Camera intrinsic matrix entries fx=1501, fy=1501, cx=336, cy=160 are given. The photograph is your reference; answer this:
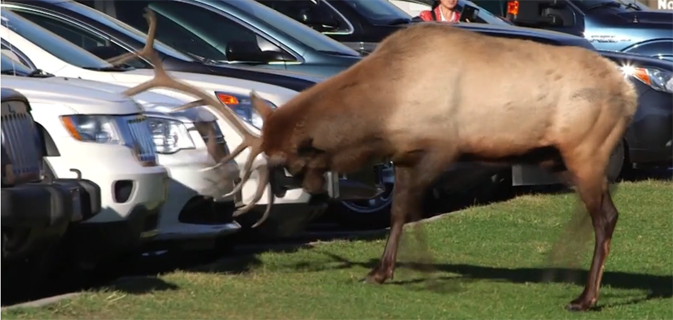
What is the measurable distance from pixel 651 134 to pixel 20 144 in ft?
27.0

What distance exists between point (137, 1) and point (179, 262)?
329 centimetres

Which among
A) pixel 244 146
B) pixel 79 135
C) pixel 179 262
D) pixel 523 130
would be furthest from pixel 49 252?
pixel 523 130

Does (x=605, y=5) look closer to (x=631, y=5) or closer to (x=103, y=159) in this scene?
(x=631, y=5)

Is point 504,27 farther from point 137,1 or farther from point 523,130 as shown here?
point 523,130

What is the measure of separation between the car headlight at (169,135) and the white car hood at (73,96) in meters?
0.37

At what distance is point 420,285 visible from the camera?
29.3 ft

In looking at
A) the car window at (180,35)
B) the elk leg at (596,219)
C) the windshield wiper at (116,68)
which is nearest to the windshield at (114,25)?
the windshield wiper at (116,68)

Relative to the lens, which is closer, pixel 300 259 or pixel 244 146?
pixel 244 146

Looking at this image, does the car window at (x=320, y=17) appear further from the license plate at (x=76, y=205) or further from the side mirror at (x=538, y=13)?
the license plate at (x=76, y=205)

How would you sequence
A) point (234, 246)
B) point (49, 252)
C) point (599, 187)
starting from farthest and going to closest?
point (234, 246)
point (599, 187)
point (49, 252)

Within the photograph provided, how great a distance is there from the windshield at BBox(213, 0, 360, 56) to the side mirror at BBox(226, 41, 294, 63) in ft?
1.69

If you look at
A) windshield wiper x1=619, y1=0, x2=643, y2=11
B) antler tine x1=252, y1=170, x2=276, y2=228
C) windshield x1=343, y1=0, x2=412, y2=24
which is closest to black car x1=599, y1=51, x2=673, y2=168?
windshield x1=343, y1=0, x2=412, y2=24

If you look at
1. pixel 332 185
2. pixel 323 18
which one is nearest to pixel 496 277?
pixel 332 185

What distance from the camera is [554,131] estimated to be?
8.43m
